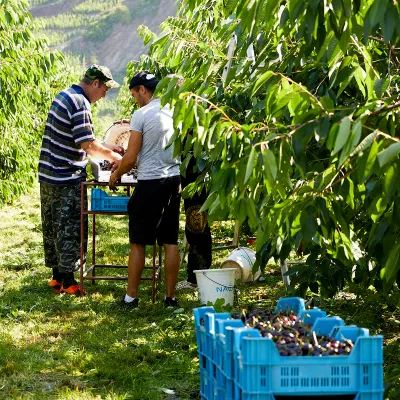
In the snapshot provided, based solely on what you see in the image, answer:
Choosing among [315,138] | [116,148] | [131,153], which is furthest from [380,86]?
[116,148]

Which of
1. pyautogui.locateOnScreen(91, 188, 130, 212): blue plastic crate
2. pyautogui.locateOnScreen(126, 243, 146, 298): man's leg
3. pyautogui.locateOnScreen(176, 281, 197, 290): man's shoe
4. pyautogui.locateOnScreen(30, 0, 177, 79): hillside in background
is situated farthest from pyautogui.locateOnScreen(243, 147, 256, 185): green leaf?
pyautogui.locateOnScreen(30, 0, 177, 79): hillside in background

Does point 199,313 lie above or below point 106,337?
above

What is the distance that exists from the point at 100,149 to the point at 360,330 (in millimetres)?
4099

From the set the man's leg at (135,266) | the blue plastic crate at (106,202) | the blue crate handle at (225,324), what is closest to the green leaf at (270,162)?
the blue crate handle at (225,324)

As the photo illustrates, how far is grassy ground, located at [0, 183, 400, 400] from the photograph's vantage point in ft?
15.9

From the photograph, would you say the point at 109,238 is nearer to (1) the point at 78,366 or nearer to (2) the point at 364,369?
(1) the point at 78,366

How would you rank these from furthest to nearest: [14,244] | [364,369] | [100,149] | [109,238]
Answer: [109,238] < [14,244] < [100,149] < [364,369]

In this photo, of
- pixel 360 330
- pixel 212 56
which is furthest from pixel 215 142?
pixel 212 56

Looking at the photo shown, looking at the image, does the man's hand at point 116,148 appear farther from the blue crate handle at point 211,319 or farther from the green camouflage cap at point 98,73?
the blue crate handle at point 211,319

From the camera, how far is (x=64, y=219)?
284 inches

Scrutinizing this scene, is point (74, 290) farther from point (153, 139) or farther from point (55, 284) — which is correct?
point (153, 139)

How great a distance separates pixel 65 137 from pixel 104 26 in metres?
63.6

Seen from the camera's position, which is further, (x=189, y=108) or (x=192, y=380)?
(x=192, y=380)

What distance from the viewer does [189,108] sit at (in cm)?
325
